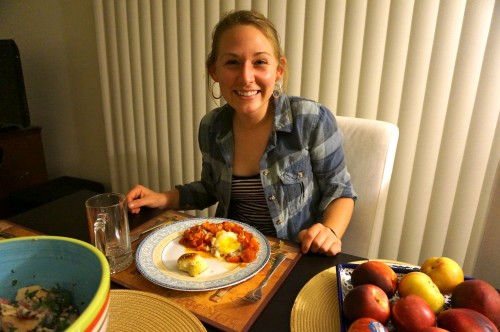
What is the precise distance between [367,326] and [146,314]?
0.34 meters

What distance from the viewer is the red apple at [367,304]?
1.74 feet

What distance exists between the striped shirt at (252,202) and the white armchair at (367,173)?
250mm

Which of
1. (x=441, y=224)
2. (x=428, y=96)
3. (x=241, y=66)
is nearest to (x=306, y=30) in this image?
(x=428, y=96)

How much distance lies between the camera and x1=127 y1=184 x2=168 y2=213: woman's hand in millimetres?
1002

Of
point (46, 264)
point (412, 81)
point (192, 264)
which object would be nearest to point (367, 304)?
point (192, 264)

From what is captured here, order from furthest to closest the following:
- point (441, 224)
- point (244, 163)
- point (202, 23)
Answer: point (202, 23)
point (441, 224)
point (244, 163)

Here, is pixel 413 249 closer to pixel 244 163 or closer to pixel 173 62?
pixel 244 163

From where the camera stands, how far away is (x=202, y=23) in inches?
75.2

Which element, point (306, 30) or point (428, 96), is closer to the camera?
point (428, 96)

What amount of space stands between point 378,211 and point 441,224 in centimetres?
61

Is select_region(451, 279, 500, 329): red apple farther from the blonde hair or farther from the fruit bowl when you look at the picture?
the blonde hair

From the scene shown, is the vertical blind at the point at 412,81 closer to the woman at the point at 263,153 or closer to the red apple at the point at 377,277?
the woman at the point at 263,153

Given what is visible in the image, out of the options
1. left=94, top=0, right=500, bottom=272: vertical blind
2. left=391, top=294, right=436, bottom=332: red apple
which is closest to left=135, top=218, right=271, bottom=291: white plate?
left=391, top=294, right=436, bottom=332: red apple

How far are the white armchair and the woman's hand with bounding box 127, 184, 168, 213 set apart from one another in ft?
1.90
